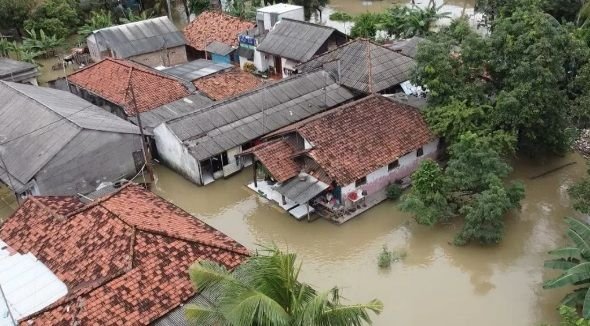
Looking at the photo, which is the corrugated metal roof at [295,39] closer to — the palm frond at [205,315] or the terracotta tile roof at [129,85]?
the terracotta tile roof at [129,85]

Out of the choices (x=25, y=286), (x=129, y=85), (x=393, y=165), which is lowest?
(x=393, y=165)

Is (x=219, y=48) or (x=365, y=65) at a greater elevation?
(x=365, y=65)

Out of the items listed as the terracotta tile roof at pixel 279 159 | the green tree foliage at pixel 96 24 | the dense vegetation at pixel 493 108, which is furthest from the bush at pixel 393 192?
the green tree foliage at pixel 96 24

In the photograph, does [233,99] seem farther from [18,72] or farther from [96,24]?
[96,24]

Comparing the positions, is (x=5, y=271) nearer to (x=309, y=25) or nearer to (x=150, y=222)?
(x=150, y=222)

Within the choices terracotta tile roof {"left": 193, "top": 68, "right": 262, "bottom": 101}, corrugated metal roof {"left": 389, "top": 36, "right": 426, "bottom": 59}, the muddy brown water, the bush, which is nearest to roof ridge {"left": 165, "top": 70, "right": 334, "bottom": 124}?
terracotta tile roof {"left": 193, "top": 68, "right": 262, "bottom": 101}

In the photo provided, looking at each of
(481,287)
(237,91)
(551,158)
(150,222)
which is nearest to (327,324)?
(150,222)

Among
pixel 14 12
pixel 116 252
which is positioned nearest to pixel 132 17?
pixel 14 12
